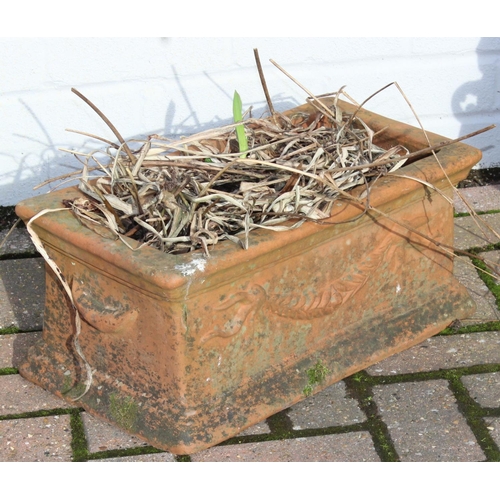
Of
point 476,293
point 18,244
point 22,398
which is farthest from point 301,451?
point 18,244

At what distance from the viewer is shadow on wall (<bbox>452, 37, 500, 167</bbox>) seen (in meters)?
3.71

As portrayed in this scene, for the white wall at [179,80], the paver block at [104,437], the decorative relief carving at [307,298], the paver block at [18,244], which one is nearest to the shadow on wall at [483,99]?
the white wall at [179,80]

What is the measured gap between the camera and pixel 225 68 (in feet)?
11.7

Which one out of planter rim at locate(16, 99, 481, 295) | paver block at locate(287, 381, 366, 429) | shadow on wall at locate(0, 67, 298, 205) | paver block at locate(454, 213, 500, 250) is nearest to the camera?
planter rim at locate(16, 99, 481, 295)

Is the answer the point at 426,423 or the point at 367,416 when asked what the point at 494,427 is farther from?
the point at 367,416

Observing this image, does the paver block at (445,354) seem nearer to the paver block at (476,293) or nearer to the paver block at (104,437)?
the paver block at (476,293)

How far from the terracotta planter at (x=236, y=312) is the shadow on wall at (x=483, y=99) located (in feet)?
3.18

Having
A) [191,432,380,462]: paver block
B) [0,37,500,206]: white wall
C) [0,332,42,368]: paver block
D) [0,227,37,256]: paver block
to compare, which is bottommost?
[191,432,380,462]: paver block

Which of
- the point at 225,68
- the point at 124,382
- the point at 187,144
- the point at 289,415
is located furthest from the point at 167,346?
the point at 225,68

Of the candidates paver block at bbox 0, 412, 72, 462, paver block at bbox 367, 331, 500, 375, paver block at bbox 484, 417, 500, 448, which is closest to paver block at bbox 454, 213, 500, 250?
paver block at bbox 367, 331, 500, 375

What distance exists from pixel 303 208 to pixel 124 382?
64cm

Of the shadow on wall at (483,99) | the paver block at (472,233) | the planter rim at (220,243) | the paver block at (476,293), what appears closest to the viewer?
the planter rim at (220,243)

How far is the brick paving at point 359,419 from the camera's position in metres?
2.49

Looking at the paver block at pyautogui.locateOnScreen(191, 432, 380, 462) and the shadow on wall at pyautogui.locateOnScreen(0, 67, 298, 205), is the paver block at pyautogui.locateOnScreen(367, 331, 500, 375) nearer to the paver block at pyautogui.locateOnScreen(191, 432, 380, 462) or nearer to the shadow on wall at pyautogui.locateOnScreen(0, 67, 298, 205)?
the paver block at pyautogui.locateOnScreen(191, 432, 380, 462)
